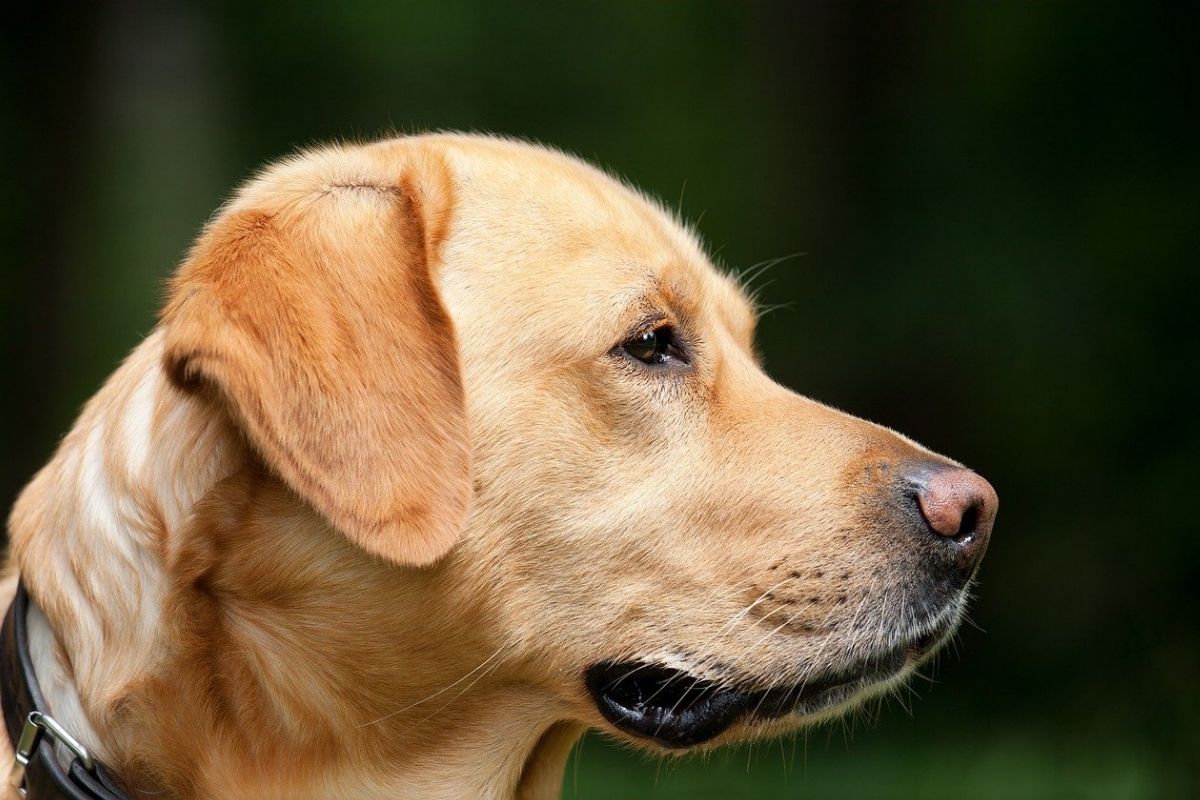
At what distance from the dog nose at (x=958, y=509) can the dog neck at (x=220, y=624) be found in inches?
39.1

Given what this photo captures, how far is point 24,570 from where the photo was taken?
2816 mm

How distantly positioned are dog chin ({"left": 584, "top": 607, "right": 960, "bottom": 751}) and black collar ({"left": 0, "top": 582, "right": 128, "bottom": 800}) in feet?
3.34

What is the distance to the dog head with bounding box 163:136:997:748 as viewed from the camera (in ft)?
8.87

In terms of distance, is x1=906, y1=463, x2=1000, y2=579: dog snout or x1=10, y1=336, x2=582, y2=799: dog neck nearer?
x1=10, y1=336, x2=582, y2=799: dog neck

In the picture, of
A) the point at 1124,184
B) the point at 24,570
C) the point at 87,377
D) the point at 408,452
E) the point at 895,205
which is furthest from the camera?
the point at 87,377

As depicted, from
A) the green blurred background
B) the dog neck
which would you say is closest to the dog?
the dog neck

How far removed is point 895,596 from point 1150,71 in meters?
5.34

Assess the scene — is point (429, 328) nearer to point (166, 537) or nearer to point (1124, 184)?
point (166, 537)

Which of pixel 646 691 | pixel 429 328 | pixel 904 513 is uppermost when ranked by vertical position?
pixel 429 328

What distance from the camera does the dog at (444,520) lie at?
2.64 m

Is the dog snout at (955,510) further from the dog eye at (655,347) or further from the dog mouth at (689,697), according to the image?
the dog eye at (655,347)

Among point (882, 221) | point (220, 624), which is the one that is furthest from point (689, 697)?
point (882, 221)

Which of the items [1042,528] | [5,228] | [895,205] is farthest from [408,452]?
[5,228]

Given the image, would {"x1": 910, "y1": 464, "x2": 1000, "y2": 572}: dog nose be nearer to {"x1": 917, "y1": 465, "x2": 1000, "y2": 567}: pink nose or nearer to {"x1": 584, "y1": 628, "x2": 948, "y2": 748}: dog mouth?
{"x1": 917, "y1": 465, "x2": 1000, "y2": 567}: pink nose
